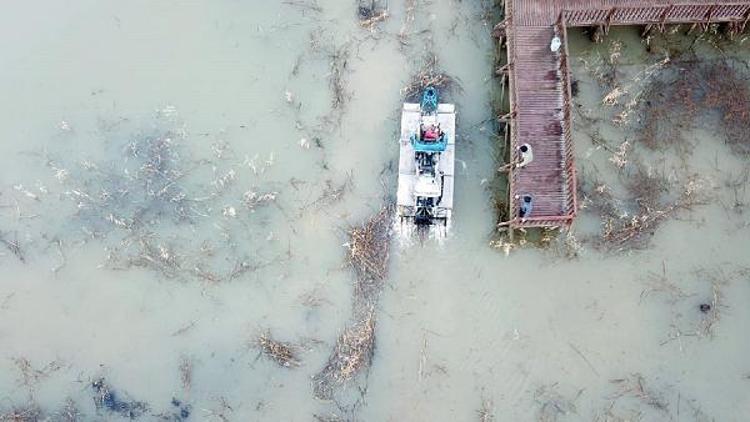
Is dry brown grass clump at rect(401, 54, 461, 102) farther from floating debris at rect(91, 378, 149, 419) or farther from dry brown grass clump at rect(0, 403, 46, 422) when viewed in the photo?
dry brown grass clump at rect(0, 403, 46, 422)

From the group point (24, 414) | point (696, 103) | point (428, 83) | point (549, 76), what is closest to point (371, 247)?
point (428, 83)

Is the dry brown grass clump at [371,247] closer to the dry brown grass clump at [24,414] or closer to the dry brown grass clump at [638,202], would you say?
the dry brown grass clump at [638,202]

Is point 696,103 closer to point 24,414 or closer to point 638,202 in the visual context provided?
point 638,202

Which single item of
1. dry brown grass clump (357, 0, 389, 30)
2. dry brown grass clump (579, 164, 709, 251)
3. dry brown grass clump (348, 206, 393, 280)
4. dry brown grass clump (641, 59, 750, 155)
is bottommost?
dry brown grass clump (348, 206, 393, 280)

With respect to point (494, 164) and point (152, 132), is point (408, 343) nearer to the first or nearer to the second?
point (494, 164)

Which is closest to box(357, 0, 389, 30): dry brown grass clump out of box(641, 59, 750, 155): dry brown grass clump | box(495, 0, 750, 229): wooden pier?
box(495, 0, 750, 229): wooden pier
